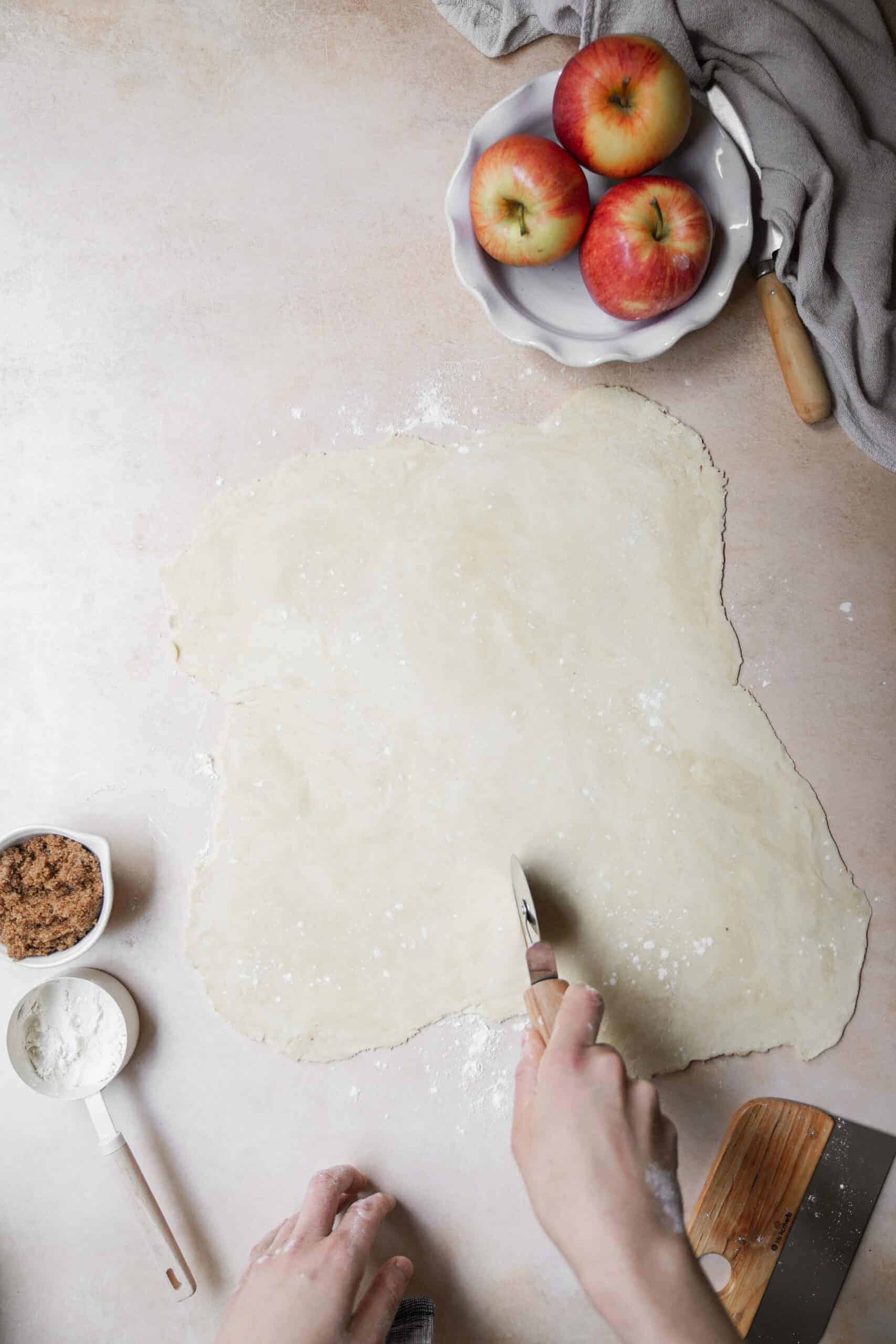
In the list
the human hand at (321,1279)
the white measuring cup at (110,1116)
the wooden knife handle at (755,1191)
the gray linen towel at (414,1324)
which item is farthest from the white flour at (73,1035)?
the wooden knife handle at (755,1191)

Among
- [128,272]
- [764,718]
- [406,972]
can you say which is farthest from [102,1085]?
[128,272]

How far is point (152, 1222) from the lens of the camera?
3.37ft

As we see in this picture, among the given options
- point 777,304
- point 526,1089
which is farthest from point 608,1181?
point 777,304

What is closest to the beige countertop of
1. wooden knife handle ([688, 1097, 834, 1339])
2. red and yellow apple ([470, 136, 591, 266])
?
wooden knife handle ([688, 1097, 834, 1339])

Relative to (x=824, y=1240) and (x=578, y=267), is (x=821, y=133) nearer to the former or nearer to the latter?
(x=578, y=267)

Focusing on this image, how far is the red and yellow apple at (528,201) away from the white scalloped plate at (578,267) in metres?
0.04

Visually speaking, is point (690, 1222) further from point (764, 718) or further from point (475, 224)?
point (475, 224)

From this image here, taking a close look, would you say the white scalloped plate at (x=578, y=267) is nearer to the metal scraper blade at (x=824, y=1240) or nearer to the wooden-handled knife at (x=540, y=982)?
the wooden-handled knife at (x=540, y=982)

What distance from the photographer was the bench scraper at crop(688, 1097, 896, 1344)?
1054 millimetres

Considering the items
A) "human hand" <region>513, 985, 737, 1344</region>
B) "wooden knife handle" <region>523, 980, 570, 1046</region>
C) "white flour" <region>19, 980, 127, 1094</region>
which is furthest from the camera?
"white flour" <region>19, 980, 127, 1094</region>

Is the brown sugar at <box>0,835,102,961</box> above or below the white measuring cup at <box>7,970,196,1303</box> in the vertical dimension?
above

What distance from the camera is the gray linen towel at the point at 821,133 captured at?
40.5 inches

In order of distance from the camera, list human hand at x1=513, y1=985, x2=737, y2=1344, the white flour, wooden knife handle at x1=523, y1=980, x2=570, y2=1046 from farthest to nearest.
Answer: the white flour < wooden knife handle at x1=523, y1=980, x2=570, y2=1046 < human hand at x1=513, y1=985, x2=737, y2=1344

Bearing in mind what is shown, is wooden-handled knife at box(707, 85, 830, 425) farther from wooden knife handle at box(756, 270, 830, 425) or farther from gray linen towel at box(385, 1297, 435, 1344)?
gray linen towel at box(385, 1297, 435, 1344)
